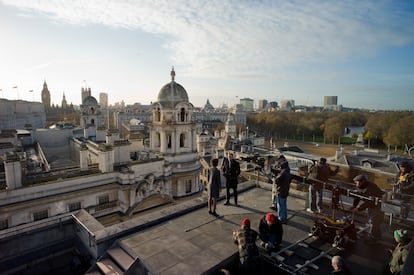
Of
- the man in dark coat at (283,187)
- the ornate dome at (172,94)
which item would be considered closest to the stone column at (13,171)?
the ornate dome at (172,94)

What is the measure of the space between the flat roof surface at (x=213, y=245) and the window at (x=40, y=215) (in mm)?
12101

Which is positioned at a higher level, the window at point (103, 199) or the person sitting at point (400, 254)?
the person sitting at point (400, 254)

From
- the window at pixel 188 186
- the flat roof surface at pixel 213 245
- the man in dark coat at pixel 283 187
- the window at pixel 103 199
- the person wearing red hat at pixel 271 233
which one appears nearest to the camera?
the flat roof surface at pixel 213 245

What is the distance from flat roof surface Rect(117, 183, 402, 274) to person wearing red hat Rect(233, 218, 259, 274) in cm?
61

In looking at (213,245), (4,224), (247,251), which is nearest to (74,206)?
(4,224)

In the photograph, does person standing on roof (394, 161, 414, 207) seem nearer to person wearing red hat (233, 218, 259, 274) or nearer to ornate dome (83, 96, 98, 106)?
person wearing red hat (233, 218, 259, 274)

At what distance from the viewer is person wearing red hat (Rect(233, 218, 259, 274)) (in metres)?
5.57

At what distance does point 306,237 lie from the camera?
7059 mm

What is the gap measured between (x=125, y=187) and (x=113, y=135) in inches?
246

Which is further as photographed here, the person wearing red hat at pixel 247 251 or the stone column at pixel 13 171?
the stone column at pixel 13 171

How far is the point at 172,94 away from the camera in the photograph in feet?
81.3

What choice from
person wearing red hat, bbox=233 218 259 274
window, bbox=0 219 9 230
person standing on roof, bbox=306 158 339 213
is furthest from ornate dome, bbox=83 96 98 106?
person wearing red hat, bbox=233 218 259 274

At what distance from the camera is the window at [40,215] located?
1591 centimetres

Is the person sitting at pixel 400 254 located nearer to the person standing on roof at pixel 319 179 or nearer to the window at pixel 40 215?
the person standing on roof at pixel 319 179
